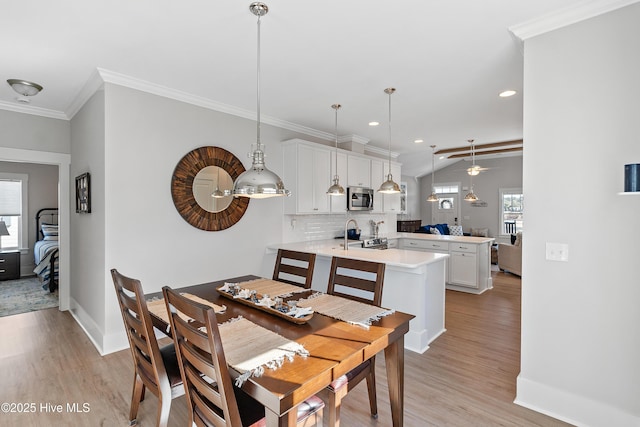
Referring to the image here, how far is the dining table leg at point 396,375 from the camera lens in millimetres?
1853

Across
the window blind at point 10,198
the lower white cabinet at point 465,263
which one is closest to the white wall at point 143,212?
the lower white cabinet at point 465,263

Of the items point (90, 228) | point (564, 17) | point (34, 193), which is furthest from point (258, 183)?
point (34, 193)

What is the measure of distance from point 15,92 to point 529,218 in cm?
493

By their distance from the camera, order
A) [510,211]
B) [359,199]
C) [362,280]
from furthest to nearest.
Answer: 1. [510,211]
2. [359,199]
3. [362,280]

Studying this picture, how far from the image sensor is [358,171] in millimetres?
5477

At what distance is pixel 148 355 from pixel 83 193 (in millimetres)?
2626

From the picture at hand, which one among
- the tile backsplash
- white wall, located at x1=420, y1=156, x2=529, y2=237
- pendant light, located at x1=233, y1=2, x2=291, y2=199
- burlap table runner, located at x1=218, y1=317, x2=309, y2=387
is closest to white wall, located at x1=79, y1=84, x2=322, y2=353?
the tile backsplash

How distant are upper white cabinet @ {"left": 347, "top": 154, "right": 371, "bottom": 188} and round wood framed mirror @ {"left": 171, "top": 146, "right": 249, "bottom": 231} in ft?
6.44

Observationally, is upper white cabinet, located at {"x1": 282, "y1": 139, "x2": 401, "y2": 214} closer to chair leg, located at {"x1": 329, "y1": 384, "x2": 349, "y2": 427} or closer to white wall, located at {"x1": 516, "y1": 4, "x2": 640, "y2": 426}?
white wall, located at {"x1": 516, "y1": 4, "x2": 640, "y2": 426}

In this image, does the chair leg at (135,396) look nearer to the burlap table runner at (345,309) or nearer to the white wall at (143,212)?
the burlap table runner at (345,309)

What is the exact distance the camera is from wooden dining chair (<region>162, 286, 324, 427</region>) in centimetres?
123

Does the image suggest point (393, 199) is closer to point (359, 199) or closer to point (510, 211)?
point (359, 199)

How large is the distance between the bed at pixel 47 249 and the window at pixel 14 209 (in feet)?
0.72

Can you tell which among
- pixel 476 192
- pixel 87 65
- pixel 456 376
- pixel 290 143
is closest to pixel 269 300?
pixel 456 376
